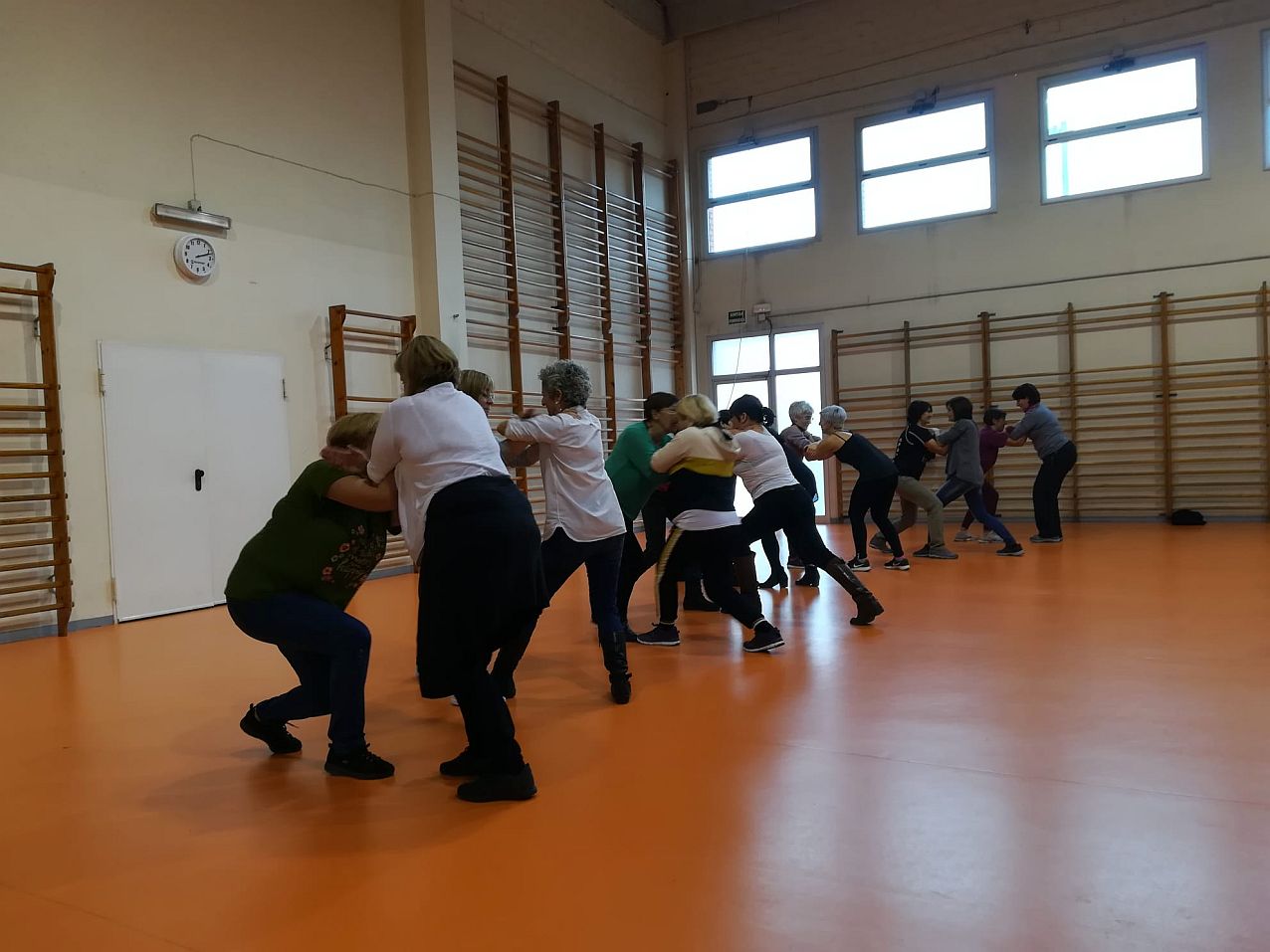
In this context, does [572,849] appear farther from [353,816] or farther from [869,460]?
[869,460]

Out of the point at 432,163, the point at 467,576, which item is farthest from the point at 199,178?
the point at 467,576

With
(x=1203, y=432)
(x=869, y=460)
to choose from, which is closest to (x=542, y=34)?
(x=869, y=460)

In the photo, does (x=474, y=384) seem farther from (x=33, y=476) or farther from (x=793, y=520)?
(x=33, y=476)

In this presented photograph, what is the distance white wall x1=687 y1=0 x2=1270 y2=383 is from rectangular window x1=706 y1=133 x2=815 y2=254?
0.63ft

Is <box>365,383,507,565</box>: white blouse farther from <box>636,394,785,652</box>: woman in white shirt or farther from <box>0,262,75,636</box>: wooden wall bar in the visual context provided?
<box>0,262,75,636</box>: wooden wall bar

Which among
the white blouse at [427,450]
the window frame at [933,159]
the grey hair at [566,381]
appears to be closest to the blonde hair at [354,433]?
the white blouse at [427,450]

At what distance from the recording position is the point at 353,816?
2.47 metres

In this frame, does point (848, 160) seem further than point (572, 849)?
Yes

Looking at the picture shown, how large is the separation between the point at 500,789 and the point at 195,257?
5.34 metres

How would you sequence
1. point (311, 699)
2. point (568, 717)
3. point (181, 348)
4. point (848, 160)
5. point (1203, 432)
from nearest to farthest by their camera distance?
point (311, 699)
point (568, 717)
point (181, 348)
point (1203, 432)
point (848, 160)

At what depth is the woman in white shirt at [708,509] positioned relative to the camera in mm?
4086

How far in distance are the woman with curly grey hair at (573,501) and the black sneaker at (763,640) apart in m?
0.93

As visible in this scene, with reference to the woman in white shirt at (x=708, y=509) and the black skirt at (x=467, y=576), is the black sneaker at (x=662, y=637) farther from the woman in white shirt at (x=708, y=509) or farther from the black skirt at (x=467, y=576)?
the black skirt at (x=467, y=576)

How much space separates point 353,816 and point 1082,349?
9.49 m
